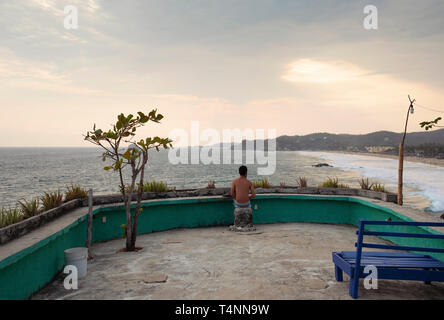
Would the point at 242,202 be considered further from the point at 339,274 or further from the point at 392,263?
the point at 392,263

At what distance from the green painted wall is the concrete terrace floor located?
369 millimetres

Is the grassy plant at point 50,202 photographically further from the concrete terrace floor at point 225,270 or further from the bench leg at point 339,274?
the bench leg at point 339,274

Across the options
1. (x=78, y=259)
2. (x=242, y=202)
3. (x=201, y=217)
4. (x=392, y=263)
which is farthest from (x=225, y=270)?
(x=201, y=217)

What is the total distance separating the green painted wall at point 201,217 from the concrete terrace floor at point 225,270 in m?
0.37

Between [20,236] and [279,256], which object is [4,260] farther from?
[279,256]

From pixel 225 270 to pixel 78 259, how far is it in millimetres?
2458

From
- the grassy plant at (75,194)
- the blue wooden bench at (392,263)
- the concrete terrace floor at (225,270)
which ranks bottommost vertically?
the concrete terrace floor at (225,270)

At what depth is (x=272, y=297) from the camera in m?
4.31

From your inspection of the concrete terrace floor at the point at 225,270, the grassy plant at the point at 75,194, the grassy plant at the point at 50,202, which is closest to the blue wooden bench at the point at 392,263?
the concrete terrace floor at the point at 225,270

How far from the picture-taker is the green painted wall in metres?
5.25

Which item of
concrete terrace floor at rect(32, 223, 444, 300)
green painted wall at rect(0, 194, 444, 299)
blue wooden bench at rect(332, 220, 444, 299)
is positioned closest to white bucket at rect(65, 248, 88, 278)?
concrete terrace floor at rect(32, 223, 444, 300)

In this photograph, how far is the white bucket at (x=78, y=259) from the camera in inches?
203

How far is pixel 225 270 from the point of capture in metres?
5.47
